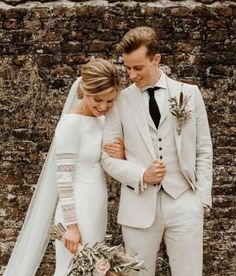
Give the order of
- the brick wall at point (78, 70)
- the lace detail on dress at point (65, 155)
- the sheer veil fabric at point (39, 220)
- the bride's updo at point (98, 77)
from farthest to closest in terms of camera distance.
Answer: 1. the brick wall at point (78, 70)
2. the sheer veil fabric at point (39, 220)
3. the lace detail on dress at point (65, 155)
4. the bride's updo at point (98, 77)

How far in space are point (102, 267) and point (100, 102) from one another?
888 mm

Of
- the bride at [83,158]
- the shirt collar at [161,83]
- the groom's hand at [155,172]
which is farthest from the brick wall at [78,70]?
the groom's hand at [155,172]

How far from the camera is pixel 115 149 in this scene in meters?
3.74

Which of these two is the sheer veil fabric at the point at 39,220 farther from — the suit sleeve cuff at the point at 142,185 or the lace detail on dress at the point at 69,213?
the suit sleeve cuff at the point at 142,185

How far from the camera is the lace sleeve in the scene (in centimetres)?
368

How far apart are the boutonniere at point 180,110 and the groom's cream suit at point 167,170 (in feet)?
0.08

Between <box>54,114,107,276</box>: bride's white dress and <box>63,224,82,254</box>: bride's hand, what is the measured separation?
4 cm

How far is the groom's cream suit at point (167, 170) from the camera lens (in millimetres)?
3711

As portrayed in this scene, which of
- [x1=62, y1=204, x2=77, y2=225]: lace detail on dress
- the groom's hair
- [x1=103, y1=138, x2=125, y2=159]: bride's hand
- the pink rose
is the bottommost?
the pink rose

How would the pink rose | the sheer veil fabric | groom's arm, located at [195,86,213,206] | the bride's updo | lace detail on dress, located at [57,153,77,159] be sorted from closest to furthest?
the pink rose < the bride's updo < lace detail on dress, located at [57,153,77,159] < groom's arm, located at [195,86,213,206] < the sheer veil fabric

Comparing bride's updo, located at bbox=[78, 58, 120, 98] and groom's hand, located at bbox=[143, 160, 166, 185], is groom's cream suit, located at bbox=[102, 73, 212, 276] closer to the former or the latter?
groom's hand, located at bbox=[143, 160, 166, 185]

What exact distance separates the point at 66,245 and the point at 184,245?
0.67m

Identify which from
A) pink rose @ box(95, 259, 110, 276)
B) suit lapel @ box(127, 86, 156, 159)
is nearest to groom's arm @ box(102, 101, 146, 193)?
suit lapel @ box(127, 86, 156, 159)

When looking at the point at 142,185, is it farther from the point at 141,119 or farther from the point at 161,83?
the point at 161,83
